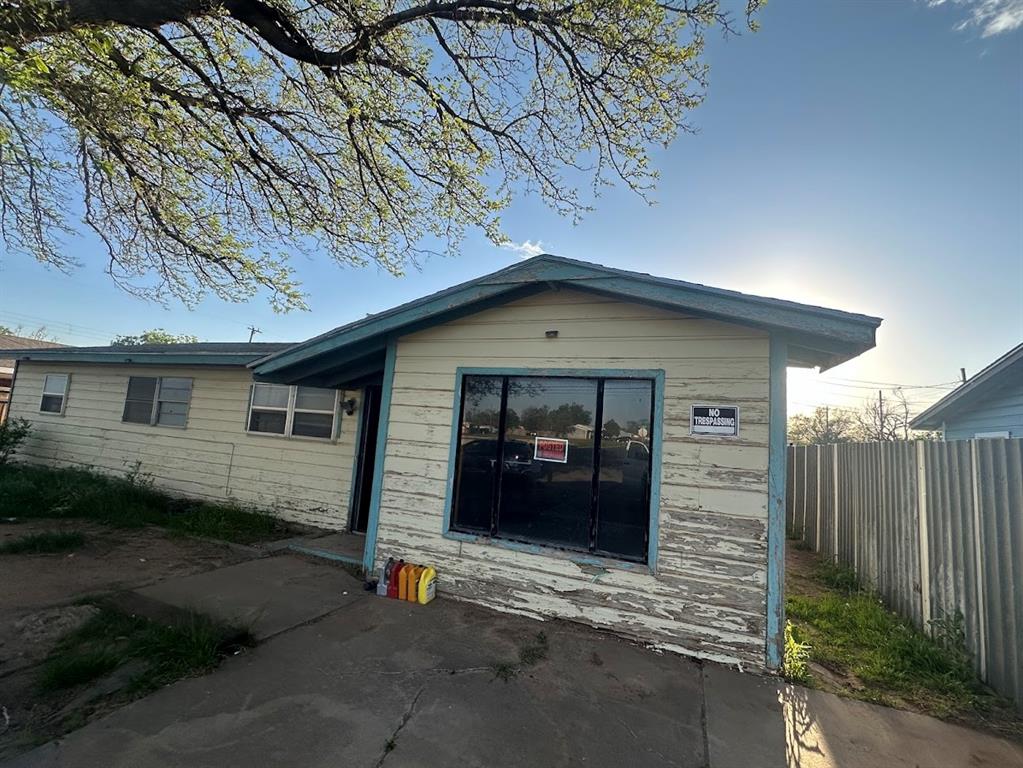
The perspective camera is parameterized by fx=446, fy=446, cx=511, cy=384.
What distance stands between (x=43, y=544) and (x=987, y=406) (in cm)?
1507

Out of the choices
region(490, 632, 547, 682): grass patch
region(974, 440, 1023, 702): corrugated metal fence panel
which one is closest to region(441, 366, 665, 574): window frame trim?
region(490, 632, 547, 682): grass patch

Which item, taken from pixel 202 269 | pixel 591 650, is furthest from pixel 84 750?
pixel 202 269

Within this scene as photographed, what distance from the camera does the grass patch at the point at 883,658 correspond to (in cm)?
310

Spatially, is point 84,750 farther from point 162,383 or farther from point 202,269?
point 162,383

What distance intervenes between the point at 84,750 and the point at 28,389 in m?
13.1

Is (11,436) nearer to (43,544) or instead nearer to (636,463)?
(43,544)

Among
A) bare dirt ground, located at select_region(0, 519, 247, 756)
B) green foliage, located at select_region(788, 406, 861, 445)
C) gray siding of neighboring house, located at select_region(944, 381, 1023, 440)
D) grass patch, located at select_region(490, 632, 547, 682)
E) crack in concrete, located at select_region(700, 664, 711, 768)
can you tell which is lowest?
bare dirt ground, located at select_region(0, 519, 247, 756)

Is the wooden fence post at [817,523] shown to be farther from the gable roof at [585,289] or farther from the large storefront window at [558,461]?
the large storefront window at [558,461]

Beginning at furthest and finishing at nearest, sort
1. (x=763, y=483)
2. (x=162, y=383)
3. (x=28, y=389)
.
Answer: (x=28, y=389), (x=162, y=383), (x=763, y=483)

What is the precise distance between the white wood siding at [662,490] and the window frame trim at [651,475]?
48 mm

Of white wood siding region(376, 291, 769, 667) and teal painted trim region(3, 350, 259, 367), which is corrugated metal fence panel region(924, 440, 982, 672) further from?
teal painted trim region(3, 350, 259, 367)

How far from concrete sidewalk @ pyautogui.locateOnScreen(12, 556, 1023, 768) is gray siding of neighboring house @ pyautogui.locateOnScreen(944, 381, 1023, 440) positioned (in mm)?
6169

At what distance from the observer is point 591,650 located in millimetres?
3598

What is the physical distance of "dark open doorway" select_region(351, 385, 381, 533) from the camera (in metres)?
7.04
